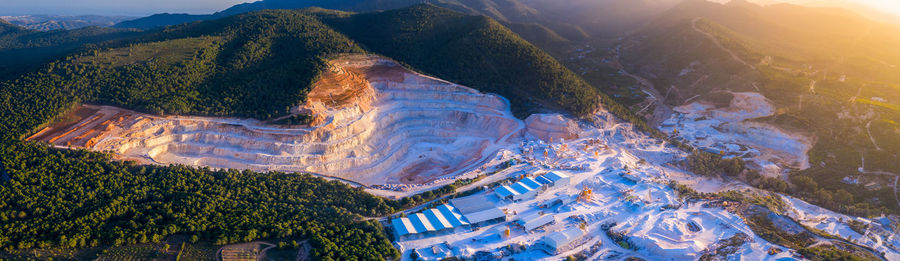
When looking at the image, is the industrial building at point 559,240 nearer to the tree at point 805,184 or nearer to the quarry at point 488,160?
the quarry at point 488,160

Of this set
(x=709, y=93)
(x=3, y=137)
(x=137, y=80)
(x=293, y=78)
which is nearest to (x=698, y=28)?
(x=709, y=93)

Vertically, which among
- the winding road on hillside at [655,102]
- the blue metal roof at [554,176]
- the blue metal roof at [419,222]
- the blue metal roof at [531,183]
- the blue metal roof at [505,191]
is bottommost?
the blue metal roof at [419,222]

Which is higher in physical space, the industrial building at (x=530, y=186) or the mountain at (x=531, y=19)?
the mountain at (x=531, y=19)

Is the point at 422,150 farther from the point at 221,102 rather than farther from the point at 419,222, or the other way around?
the point at 221,102

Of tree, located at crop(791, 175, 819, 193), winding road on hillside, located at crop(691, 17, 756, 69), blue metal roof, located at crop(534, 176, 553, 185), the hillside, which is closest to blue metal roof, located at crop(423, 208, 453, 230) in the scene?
blue metal roof, located at crop(534, 176, 553, 185)

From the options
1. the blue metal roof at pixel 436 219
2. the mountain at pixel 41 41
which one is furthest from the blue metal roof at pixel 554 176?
the mountain at pixel 41 41
